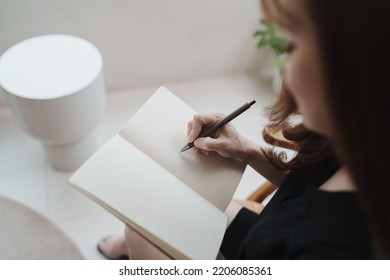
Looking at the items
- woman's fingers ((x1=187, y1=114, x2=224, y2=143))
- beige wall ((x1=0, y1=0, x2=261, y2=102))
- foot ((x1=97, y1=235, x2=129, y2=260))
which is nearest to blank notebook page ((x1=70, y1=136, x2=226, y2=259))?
woman's fingers ((x1=187, y1=114, x2=224, y2=143))

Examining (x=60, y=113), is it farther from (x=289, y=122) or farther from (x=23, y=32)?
(x=289, y=122)

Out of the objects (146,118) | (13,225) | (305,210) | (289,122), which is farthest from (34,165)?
(305,210)

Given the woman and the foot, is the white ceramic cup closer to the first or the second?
the foot

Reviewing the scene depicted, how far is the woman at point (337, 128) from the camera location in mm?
370

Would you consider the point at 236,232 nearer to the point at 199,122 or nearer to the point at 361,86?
the point at 199,122

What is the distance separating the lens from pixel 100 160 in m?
0.73

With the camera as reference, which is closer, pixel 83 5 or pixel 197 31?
pixel 83 5

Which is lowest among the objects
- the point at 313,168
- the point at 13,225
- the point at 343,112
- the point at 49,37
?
the point at 13,225

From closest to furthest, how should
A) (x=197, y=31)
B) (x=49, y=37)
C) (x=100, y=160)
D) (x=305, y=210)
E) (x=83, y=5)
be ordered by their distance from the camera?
(x=305, y=210) → (x=100, y=160) → (x=49, y=37) → (x=83, y=5) → (x=197, y=31)

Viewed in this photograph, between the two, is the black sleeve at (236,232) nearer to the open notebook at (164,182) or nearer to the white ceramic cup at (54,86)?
the open notebook at (164,182)

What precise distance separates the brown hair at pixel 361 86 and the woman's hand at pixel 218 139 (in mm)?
402

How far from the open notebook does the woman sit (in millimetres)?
109

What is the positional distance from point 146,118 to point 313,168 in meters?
0.38

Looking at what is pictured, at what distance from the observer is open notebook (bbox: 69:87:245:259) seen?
2.24 ft
